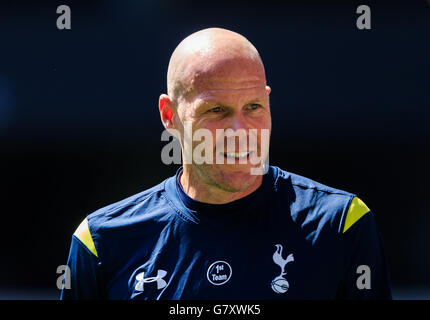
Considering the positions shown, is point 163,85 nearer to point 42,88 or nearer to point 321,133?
point 42,88

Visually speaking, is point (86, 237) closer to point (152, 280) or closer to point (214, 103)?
point (152, 280)

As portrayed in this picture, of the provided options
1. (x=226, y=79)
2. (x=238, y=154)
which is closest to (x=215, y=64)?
(x=226, y=79)

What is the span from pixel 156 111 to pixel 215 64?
9.65ft

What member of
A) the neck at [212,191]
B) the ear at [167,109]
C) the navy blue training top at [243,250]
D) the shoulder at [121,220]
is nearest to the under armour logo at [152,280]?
the navy blue training top at [243,250]

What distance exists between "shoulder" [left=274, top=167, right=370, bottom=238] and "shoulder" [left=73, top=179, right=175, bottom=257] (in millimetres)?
475

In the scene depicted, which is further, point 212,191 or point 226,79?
point 212,191

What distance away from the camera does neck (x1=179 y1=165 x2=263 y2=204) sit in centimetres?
237

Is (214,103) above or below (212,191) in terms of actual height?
above

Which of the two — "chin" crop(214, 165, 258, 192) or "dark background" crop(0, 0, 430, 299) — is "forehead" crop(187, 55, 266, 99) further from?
"dark background" crop(0, 0, 430, 299)

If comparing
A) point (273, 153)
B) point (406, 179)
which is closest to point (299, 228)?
point (273, 153)

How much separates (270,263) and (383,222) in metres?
3.26

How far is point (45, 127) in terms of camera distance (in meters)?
5.31

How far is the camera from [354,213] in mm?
2316

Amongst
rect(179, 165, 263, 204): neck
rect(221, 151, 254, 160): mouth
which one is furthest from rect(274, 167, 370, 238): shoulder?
rect(221, 151, 254, 160): mouth
